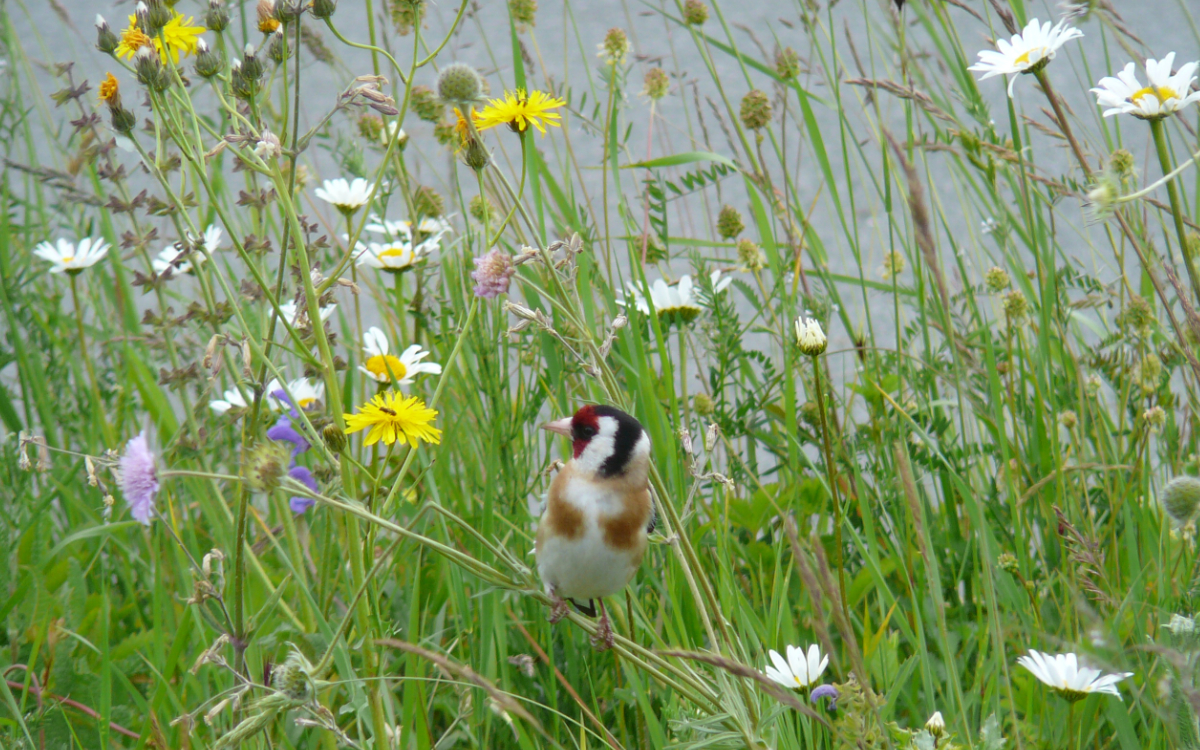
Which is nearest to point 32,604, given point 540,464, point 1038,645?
point 540,464

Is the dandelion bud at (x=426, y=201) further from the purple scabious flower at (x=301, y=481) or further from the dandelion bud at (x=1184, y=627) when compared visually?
the dandelion bud at (x=1184, y=627)

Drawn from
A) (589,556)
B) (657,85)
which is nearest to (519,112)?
(589,556)

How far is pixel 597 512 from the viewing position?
162 cm

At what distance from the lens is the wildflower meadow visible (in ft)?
4.34

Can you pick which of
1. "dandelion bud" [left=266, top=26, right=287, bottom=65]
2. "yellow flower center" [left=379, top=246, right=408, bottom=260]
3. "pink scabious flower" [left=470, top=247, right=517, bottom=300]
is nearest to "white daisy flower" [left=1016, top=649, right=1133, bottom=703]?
"pink scabious flower" [left=470, top=247, right=517, bottom=300]

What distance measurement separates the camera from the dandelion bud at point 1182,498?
123 centimetres

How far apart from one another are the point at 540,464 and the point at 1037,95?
110 inches

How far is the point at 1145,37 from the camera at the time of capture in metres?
3.71

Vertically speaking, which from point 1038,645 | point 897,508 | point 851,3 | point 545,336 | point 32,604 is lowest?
point 1038,645

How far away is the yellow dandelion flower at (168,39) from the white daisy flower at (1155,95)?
128 centimetres

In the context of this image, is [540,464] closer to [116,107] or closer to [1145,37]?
[116,107]

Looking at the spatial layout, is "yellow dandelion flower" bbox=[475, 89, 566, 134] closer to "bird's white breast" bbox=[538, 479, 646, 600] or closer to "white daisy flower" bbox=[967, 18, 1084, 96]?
"bird's white breast" bbox=[538, 479, 646, 600]

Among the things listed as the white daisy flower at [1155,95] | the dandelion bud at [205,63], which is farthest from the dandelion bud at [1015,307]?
the dandelion bud at [205,63]

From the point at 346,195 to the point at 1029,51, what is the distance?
54.8 inches
